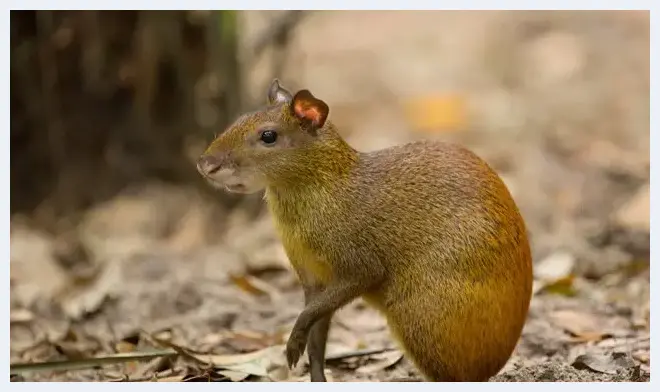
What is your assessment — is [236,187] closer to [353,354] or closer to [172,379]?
[172,379]

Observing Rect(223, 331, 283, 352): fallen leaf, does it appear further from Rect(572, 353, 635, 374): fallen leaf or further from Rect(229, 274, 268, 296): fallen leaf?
Rect(572, 353, 635, 374): fallen leaf

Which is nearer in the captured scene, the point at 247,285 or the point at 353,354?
the point at 353,354

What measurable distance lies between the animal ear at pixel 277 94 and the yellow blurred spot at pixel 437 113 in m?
4.53

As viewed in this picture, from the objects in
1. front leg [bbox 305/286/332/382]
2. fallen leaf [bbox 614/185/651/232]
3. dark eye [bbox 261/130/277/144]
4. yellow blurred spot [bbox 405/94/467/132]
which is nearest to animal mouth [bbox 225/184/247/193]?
dark eye [bbox 261/130/277/144]

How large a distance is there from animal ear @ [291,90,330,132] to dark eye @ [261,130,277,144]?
12 cm

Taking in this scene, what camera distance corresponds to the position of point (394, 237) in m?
4.24

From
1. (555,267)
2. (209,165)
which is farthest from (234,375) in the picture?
(555,267)

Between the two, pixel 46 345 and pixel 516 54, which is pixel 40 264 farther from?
pixel 516 54

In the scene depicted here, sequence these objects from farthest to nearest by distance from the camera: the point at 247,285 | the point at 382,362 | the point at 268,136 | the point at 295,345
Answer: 1. the point at 247,285
2. the point at 382,362
3. the point at 295,345
4. the point at 268,136

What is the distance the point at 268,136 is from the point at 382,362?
139cm

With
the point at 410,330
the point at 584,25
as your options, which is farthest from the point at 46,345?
the point at 584,25

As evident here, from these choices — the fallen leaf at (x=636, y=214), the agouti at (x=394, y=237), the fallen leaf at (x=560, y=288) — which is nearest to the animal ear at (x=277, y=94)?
the agouti at (x=394, y=237)

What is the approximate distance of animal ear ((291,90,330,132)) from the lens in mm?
4137

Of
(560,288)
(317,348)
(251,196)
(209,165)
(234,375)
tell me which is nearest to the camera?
(209,165)
